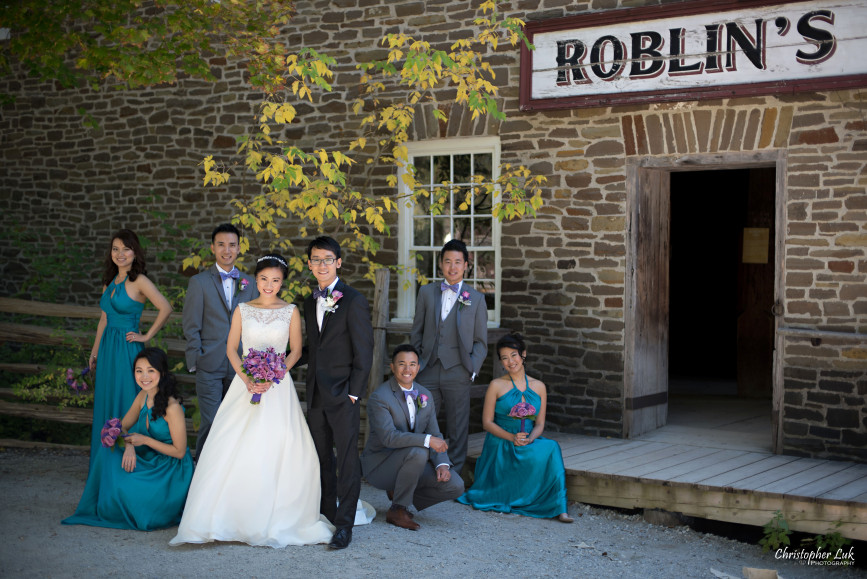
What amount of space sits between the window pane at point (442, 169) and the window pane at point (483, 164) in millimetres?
283

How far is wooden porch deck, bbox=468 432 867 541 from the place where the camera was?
5602 mm

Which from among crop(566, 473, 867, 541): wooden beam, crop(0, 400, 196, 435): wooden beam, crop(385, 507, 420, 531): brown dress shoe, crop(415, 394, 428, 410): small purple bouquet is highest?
crop(415, 394, 428, 410): small purple bouquet

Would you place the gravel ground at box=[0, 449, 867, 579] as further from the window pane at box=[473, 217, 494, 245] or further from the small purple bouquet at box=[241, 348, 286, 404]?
the window pane at box=[473, 217, 494, 245]

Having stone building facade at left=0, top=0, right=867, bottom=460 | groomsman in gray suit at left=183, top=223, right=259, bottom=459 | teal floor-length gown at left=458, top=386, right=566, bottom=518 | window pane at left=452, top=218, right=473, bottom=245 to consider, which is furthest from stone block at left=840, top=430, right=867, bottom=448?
groomsman in gray suit at left=183, top=223, right=259, bottom=459

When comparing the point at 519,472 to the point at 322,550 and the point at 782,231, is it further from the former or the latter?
the point at 782,231

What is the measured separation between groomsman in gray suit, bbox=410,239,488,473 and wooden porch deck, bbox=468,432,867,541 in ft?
1.31

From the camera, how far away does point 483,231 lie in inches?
343

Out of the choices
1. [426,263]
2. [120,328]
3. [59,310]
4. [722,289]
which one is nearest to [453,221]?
[426,263]

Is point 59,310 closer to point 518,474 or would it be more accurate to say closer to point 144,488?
point 144,488

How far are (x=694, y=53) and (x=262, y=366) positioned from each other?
4.50 metres

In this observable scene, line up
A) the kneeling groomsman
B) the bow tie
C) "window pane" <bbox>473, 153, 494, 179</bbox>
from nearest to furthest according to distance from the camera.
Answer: the kneeling groomsman
the bow tie
"window pane" <bbox>473, 153, 494, 179</bbox>

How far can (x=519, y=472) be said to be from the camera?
633cm

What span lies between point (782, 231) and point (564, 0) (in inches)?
110

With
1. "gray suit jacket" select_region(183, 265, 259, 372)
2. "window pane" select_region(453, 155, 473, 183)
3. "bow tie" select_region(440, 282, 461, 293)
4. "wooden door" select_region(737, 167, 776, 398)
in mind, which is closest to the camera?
"gray suit jacket" select_region(183, 265, 259, 372)
